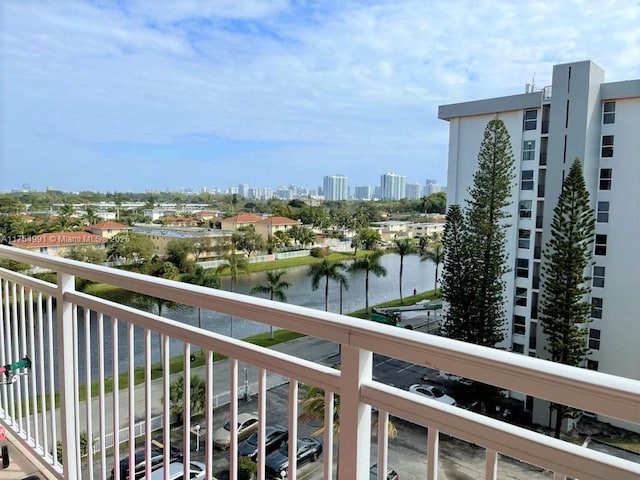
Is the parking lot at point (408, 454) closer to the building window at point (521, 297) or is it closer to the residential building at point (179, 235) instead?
the residential building at point (179, 235)

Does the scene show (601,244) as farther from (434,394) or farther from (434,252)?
(434,394)

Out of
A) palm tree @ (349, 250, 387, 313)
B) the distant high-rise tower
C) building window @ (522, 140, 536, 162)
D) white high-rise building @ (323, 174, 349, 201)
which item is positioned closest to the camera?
palm tree @ (349, 250, 387, 313)

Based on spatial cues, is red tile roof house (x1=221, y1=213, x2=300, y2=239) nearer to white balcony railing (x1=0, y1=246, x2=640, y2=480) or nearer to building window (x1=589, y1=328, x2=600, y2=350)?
white balcony railing (x1=0, y1=246, x2=640, y2=480)

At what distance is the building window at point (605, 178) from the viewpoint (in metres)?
5.14

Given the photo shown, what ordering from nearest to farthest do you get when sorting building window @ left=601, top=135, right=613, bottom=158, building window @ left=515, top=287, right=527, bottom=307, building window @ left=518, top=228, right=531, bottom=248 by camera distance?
building window @ left=601, top=135, right=613, bottom=158 < building window @ left=518, top=228, right=531, bottom=248 < building window @ left=515, top=287, right=527, bottom=307

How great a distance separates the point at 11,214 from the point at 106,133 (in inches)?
112

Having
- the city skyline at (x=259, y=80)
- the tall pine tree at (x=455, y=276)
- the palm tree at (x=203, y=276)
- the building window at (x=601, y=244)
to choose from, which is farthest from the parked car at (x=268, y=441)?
the building window at (x=601, y=244)

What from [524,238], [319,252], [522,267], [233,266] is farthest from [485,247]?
[233,266]

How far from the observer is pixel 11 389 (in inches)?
69.7

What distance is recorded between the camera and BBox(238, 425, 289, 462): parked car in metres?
0.88

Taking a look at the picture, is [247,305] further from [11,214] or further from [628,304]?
[628,304]

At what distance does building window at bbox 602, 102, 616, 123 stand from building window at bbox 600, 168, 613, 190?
0.59 m

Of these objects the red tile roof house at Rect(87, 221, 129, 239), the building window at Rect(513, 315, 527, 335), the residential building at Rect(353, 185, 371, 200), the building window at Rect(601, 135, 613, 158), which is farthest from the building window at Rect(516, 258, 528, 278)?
the red tile roof house at Rect(87, 221, 129, 239)

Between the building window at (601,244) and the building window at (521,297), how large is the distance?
3.94 feet
